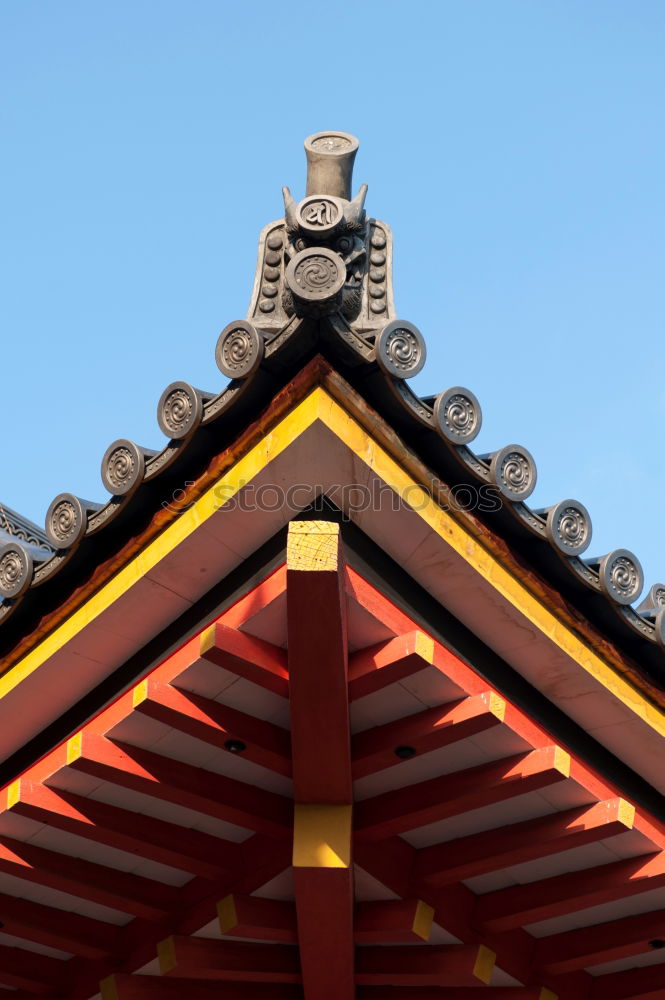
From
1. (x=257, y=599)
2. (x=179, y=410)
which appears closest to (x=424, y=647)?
(x=257, y=599)

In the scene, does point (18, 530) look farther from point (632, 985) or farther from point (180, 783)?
point (632, 985)

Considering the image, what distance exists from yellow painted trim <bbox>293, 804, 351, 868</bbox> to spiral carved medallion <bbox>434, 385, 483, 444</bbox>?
2.01 meters

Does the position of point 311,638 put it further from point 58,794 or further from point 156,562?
point 58,794

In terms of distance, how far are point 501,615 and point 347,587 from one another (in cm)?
93

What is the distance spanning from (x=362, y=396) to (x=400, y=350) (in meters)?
0.29

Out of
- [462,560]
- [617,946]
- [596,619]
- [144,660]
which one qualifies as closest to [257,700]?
[144,660]

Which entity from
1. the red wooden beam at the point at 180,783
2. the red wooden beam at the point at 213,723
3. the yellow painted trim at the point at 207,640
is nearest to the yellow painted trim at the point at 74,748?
the red wooden beam at the point at 180,783

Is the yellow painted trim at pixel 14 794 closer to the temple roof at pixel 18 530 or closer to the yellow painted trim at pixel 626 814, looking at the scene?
the yellow painted trim at pixel 626 814

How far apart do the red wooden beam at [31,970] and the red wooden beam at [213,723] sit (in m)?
Result: 2.44

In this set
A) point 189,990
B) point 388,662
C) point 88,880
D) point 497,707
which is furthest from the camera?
point 189,990

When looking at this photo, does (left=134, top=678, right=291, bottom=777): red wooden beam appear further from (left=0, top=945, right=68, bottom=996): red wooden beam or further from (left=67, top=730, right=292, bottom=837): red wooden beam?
(left=0, top=945, right=68, bottom=996): red wooden beam

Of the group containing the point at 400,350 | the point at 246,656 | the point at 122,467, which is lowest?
the point at 246,656

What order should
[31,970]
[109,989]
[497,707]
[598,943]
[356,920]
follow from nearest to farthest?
[497,707]
[356,920]
[598,943]
[109,989]
[31,970]

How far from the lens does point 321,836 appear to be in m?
7.75
